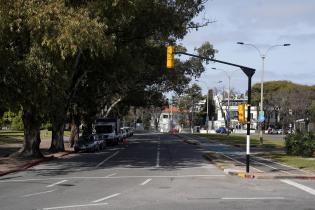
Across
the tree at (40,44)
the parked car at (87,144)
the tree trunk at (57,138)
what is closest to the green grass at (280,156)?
the tree at (40,44)

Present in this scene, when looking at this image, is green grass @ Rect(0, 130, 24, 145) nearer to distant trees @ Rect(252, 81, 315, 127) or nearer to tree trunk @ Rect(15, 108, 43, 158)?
tree trunk @ Rect(15, 108, 43, 158)

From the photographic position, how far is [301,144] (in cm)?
4341

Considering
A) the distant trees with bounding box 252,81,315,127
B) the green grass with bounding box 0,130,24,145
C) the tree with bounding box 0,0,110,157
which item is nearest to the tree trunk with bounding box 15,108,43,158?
the tree with bounding box 0,0,110,157

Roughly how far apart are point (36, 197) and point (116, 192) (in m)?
2.69

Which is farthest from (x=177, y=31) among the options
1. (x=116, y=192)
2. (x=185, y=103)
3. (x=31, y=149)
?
→ (x=185, y=103)

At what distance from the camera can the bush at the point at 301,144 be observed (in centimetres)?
4259

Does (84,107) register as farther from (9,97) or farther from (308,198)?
(308,198)

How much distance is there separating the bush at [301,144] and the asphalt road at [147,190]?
15.7 metres

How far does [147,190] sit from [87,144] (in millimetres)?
30333

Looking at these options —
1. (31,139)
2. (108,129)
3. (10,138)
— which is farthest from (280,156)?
(10,138)

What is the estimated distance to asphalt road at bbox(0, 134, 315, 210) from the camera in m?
15.6

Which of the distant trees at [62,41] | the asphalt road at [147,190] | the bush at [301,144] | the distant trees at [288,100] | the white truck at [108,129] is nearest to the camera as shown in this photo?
the asphalt road at [147,190]

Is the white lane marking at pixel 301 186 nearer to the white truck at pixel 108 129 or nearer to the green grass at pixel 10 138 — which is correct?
the white truck at pixel 108 129

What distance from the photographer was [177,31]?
38500 millimetres
